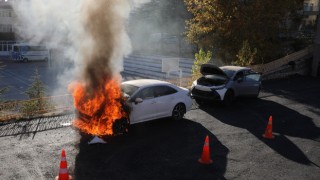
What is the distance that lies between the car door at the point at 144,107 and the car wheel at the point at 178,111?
1.10 m

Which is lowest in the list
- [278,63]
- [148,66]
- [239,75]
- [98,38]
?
[148,66]

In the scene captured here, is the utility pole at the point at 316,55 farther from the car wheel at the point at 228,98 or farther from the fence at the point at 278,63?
the car wheel at the point at 228,98

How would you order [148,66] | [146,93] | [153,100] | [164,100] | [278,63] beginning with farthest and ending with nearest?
1. [148,66]
2. [278,63]
3. [164,100]
4. [153,100]
5. [146,93]

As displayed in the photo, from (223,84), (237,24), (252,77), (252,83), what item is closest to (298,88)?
Answer: (252,77)

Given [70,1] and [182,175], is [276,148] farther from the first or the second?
[70,1]

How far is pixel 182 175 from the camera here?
25.7ft

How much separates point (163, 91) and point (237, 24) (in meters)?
13.7

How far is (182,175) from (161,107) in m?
3.97

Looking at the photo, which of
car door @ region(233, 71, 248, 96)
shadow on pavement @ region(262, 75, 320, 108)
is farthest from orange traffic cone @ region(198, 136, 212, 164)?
shadow on pavement @ region(262, 75, 320, 108)

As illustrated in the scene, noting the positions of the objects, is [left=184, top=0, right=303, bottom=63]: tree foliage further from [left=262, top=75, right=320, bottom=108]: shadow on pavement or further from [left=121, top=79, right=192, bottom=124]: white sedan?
[left=121, top=79, right=192, bottom=124]: white sedan

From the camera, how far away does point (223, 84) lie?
14.7 metres

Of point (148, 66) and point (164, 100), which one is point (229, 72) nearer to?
point (164, 100)

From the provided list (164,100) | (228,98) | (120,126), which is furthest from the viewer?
(228,98)

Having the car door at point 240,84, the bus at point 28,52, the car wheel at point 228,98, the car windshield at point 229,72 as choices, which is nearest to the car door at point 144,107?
the car wheel at point 228,98
